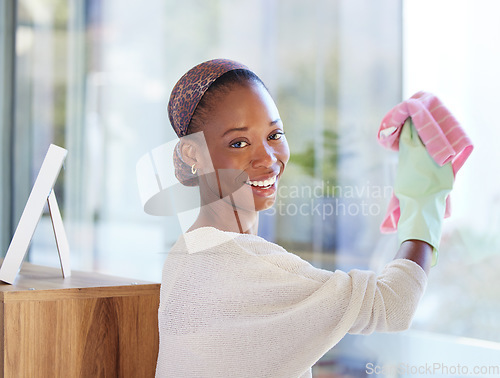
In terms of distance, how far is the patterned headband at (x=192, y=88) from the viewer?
0.87 m

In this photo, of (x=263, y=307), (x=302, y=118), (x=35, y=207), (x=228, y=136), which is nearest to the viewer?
(x=263, y=307)

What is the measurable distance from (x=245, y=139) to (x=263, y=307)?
10.1 inches

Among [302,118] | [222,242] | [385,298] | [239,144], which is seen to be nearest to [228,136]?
[239,144]

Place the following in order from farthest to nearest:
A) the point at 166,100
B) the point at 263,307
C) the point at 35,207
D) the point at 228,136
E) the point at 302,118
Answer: the point at 166,100, the point at 302,118, the point at 35,207, the point at 228,136, the point at 263,307

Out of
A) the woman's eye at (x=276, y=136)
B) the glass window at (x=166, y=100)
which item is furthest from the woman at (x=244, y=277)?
the glass window at (x=166, y=100)

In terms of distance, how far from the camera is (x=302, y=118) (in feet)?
6.06

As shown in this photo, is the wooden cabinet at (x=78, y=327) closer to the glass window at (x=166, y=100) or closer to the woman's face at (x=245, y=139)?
the woman's face at (x=245, y=139)

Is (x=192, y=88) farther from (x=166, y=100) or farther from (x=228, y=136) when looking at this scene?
(x=166, y=100)

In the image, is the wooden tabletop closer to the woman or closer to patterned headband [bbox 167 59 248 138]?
the woman

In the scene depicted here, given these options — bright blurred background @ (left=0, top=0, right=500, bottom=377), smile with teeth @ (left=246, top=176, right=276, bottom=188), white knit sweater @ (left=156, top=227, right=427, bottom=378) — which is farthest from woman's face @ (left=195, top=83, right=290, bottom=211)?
bright blurred background @ (left=0, top=0, right=500, bottom=377)

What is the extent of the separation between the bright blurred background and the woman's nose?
791mm

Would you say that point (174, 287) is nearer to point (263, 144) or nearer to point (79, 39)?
point (263, 144)

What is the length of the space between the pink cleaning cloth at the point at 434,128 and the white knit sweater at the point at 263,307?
0.21m

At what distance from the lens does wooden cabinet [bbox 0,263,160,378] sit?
0.82m
